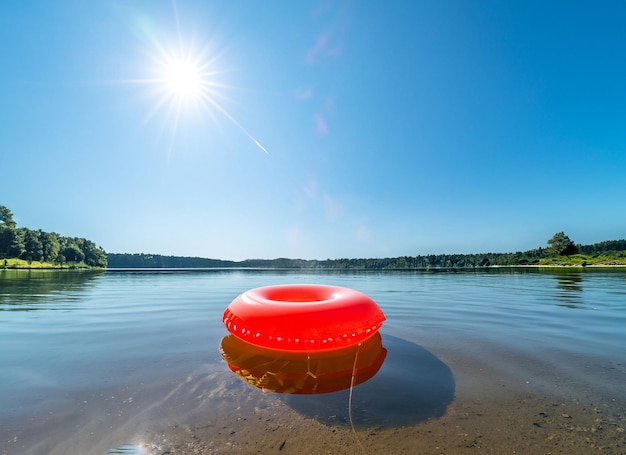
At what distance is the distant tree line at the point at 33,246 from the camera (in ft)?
216

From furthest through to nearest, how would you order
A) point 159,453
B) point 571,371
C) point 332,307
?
1. point 332,307
2. point 571,371
3. point 159,453

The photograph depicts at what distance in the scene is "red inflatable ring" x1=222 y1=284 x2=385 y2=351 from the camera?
14.0 ft

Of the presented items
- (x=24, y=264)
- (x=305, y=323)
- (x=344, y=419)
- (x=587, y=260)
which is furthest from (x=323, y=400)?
(x=587, y=260)

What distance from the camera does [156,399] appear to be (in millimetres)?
3262

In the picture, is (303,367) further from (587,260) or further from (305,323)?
(587,260)

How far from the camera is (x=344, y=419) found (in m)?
2.81

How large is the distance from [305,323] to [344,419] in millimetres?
1642

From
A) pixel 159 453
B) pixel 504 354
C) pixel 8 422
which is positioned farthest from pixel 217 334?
pixel 504 354

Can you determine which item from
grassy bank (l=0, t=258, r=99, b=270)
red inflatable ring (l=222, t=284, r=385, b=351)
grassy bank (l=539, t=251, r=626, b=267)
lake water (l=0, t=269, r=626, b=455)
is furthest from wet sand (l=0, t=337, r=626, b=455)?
grassy bank (l=539, t=251, r=626, b=267)

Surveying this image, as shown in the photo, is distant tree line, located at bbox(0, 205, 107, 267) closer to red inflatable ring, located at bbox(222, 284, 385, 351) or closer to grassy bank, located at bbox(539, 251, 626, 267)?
red inflatable ring, located at bbox(222, 284, 385, 351)

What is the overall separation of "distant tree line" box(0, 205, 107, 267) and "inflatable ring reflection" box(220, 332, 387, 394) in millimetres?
93679

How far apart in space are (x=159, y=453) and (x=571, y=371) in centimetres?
545

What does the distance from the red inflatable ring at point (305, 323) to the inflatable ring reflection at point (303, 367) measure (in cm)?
36

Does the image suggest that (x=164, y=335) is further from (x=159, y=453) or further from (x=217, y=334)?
(x=159, y=453)
